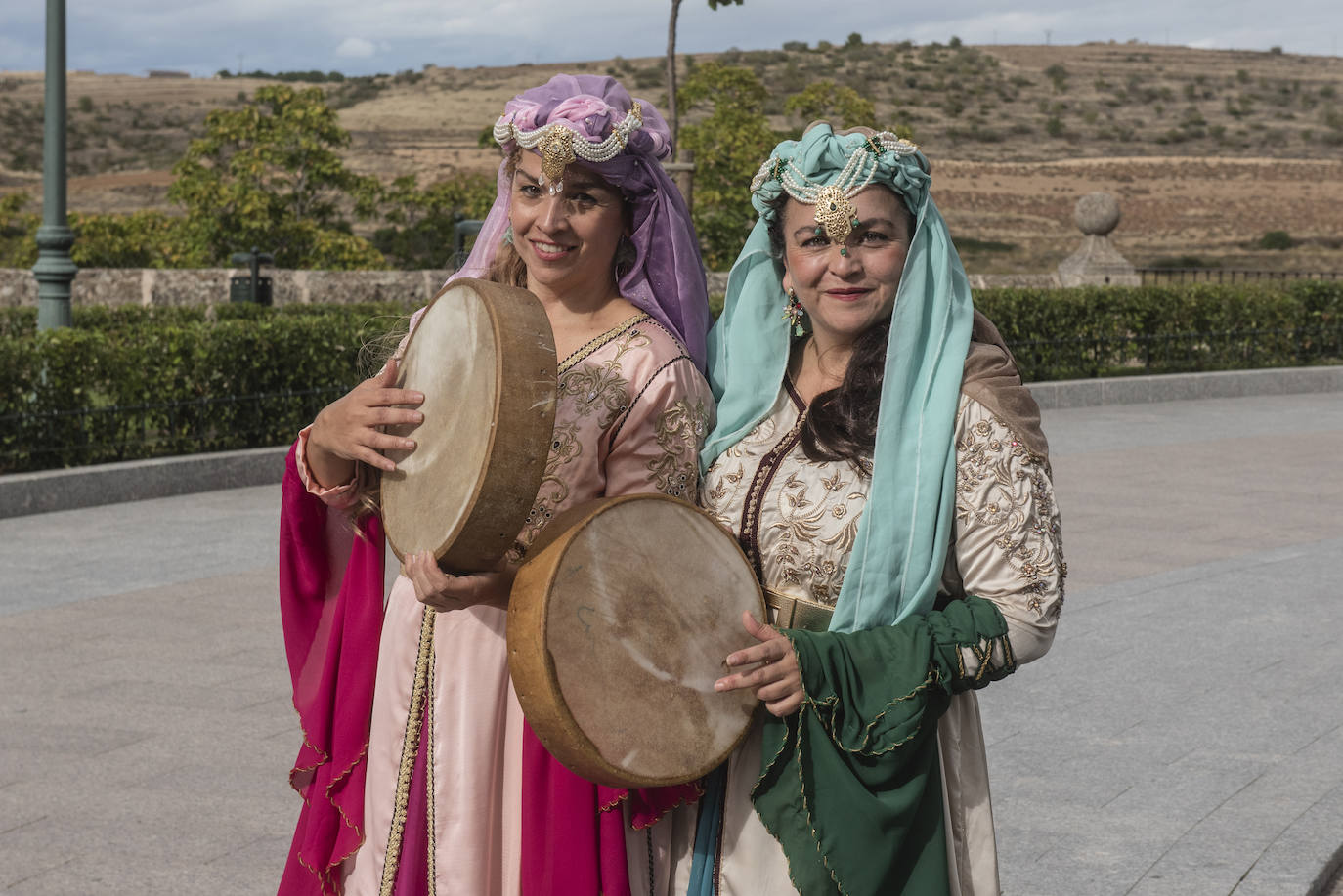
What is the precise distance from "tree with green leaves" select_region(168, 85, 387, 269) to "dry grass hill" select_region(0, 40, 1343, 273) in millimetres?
22547

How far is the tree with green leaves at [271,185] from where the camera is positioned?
1884 cm

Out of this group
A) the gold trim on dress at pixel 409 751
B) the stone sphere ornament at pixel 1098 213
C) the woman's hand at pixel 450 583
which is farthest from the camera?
the stone sphere ornament at pixel 1098 213

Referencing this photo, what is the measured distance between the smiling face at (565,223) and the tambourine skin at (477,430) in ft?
0.73

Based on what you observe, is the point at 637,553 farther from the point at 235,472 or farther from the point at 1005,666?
the point at 235,472

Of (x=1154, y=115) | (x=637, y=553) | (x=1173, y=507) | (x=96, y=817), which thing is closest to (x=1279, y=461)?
(x=1173, y=507)

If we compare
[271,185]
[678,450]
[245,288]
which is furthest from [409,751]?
[271,185]

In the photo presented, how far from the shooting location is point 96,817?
411cm

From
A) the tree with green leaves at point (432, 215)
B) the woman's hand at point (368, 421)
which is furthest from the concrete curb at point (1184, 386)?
the woman's hand at point (368, 421)

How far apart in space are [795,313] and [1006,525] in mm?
495

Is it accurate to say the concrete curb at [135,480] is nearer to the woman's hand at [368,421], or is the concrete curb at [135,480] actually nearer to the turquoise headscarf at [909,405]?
the woman's hand at [368,421]

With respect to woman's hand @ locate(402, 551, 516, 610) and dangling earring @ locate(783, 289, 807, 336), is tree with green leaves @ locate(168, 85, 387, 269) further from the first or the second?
woman's hand @ locate(402, 551, 516, 610)

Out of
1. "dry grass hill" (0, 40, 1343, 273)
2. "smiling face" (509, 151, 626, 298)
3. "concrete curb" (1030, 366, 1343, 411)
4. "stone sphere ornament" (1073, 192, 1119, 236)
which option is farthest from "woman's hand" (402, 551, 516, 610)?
"dry grass hill" (0, 40, 1343, 273)

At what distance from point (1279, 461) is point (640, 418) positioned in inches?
378

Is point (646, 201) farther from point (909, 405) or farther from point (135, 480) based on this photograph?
point (135, 480)
